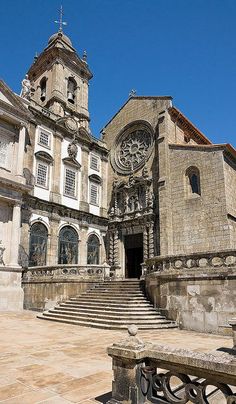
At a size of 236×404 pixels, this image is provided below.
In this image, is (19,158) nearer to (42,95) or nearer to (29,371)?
(42,95)

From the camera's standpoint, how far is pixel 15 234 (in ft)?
64.1

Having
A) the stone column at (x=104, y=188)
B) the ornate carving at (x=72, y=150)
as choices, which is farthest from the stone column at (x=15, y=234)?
the stone column at (x=104, y=188)

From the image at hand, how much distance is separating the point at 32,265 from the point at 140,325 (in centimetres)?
1187

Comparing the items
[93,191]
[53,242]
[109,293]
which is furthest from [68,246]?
[109,293]

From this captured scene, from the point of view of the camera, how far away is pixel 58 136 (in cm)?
2525

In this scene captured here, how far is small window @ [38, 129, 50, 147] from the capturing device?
24.0 m

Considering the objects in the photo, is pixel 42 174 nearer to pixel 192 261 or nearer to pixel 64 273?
pixel 64 273

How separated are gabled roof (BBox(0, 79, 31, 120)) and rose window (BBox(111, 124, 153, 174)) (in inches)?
381

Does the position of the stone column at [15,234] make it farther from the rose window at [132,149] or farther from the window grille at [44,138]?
the rose window at [132,149]

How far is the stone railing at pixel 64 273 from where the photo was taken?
17266 mm

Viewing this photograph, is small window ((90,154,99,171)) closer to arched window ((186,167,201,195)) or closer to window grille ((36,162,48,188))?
window grille ((36,162,48,188))

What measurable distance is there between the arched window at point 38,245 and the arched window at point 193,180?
10.9 meters

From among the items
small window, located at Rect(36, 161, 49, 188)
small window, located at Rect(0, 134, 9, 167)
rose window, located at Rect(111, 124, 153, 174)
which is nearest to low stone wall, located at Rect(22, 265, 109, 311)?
small window, located at Rect(36, 161, 49, 188)

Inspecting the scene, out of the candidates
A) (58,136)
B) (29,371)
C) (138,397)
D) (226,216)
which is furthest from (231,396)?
(58,136)
